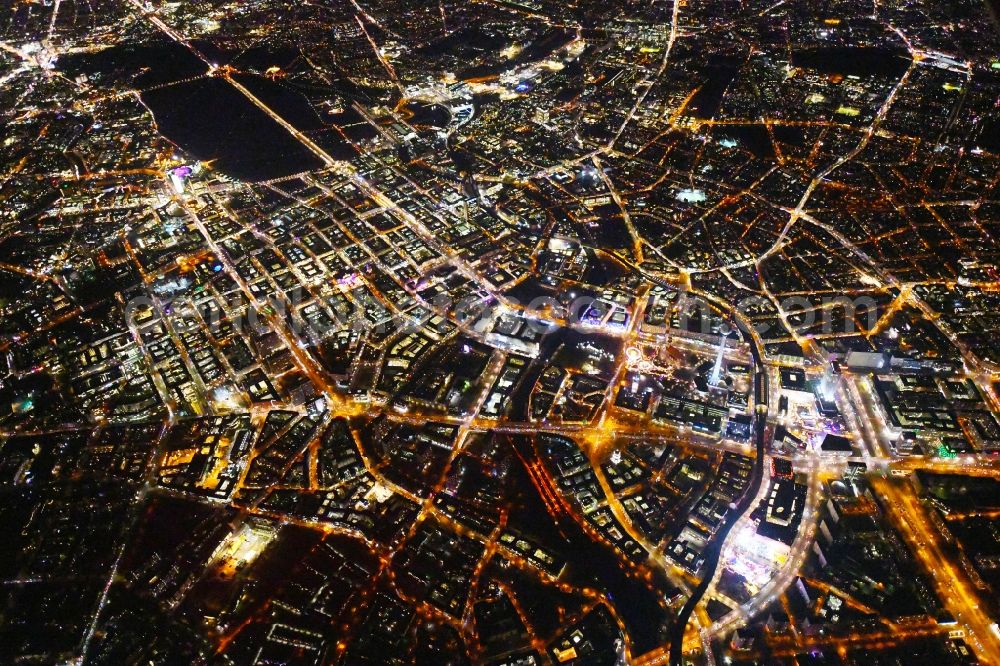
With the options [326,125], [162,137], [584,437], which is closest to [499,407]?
[584,437]

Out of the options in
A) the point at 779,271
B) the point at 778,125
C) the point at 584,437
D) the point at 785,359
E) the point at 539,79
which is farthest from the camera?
the point at 539,79

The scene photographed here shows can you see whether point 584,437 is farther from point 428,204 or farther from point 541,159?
point 541,159

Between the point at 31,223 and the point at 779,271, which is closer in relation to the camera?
the point at 779,271

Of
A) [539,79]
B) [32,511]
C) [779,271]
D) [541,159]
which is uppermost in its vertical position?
[539,79]

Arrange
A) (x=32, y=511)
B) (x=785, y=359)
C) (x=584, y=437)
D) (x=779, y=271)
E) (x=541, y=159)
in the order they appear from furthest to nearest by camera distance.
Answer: (x=541, y=159) < (x=779, y=271) < (x=785, y=359) < (x=584, y=437) < (x=32, y=511)

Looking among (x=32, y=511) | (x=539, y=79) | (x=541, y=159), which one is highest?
(x=539, y=79)

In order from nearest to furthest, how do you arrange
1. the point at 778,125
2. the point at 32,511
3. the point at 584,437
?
the point at 32,511 < the point at 584,437 < the point at 778,125

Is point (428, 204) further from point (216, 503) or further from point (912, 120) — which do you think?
point (912, 120)

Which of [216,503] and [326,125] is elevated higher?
[326,125]

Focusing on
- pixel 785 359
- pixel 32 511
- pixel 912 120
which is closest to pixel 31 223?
pixel 32 511
